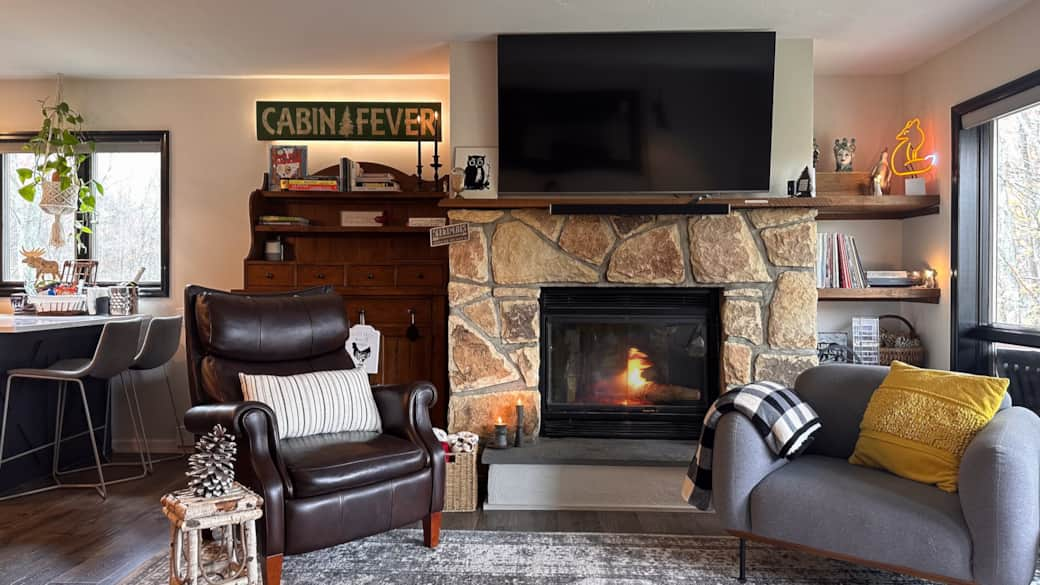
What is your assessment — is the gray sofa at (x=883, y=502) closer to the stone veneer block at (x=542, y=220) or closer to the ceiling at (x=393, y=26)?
the stone veneer block at (x=542, y=220)

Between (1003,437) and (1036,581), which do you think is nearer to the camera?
(1003,437)

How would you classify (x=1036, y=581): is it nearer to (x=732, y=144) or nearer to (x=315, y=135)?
(x=732, y=144)

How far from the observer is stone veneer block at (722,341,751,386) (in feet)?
11.4

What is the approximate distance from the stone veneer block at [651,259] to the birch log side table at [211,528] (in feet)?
6.63

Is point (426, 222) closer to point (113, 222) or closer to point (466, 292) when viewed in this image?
point (466, 292)

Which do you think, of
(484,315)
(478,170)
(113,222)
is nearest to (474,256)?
(484,315)

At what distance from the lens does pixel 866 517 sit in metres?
2.12

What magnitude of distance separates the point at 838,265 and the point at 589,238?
138 cm

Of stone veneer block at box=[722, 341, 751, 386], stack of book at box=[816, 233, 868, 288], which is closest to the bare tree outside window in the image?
stack of book at box=[816, 233, 868, 288]

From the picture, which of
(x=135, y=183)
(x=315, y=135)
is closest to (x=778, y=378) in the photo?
(x=315, y=135)

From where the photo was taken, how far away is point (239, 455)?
7.86 ft

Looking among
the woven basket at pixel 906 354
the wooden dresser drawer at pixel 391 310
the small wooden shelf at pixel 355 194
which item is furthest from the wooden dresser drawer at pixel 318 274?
the woven basket at pixel 906 354

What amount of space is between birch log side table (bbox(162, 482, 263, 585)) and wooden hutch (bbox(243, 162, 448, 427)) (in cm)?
180

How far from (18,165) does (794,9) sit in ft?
15.0
